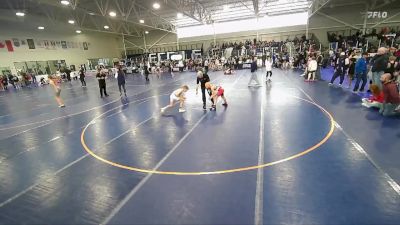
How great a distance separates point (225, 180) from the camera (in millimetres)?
4207

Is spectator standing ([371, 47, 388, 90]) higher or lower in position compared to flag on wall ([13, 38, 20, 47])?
lower

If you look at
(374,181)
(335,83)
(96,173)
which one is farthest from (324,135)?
(335,83)

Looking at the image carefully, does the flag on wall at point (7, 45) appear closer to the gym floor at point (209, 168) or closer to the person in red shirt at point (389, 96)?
the gym floor at point (209, 168)

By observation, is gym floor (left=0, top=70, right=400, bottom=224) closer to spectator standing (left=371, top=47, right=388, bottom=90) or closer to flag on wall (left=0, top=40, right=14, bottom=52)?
spectator standing (left=371, top=47, right=388, bottom=90)

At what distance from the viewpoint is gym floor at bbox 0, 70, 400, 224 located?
3443mm

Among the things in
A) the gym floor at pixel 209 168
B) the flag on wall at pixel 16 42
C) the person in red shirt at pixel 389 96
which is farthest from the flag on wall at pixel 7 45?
the person in red shirt at pixel 389 96

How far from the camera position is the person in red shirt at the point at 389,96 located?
669 centimetres

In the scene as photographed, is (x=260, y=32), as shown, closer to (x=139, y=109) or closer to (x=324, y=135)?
(x=139, y=109)

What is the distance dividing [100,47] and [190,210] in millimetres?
39129

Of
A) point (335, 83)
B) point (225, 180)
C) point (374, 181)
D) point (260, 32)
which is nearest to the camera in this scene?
point (374, 181)

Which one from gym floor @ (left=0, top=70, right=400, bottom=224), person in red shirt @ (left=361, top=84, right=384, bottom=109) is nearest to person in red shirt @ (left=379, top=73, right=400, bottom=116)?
gym floor @ (left=0, top=70, right=400, bottom=224)

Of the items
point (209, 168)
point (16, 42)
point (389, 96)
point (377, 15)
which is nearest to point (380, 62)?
point (389, 96)

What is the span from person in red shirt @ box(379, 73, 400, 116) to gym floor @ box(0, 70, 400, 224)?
32 centimetres

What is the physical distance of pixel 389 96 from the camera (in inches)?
268
